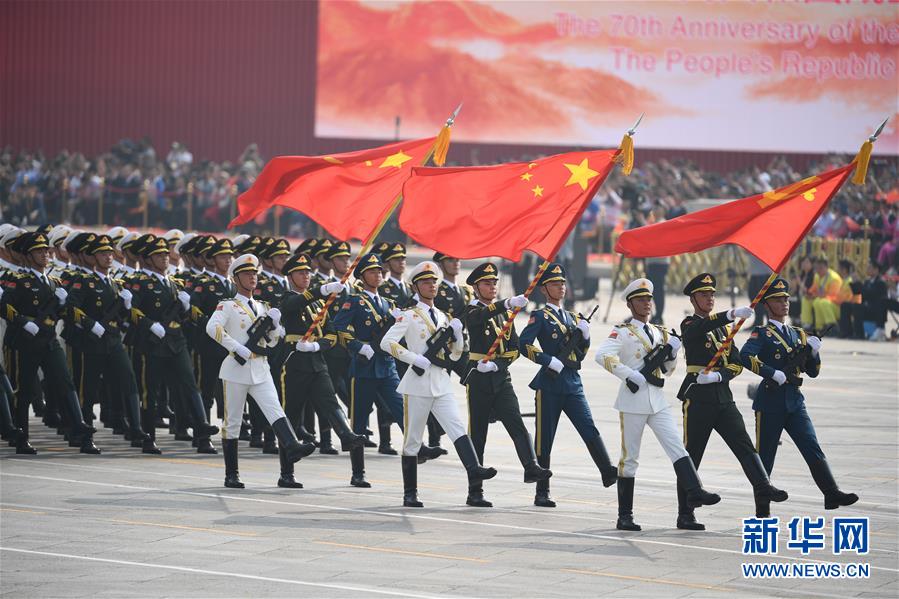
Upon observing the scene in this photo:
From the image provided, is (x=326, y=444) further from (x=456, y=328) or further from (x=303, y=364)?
(x=456, y=328)

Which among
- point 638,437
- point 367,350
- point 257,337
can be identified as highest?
point 257,337

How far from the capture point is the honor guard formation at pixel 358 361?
1205 centimetres

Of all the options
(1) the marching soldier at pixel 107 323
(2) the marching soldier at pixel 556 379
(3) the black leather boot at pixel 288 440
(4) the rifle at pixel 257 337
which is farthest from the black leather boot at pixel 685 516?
(1) the marching soldier at pixel 107 323

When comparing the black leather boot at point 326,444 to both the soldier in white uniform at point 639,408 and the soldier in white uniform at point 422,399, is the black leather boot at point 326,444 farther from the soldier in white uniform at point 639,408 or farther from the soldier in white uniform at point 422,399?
the soldier in white uniform at point 639,408

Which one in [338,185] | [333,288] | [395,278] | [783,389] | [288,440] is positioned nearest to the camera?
[783,389]

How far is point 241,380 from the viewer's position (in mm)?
13156

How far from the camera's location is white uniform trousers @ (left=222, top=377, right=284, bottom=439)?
13195mm

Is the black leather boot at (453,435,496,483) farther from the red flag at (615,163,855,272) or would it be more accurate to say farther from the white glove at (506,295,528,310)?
the red flag at (615,163,855,272)

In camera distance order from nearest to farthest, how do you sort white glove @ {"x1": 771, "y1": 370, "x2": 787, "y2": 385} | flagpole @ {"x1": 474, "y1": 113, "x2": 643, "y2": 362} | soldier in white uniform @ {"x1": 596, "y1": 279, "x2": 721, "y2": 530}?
soldier in white uniform @ {"x1": 596, "y1": 279, "x2": 721, "y2": 530} → white glove @ {"x1": 771, "y1": 370, "x2": 787, "y2": 385} → flagpole @ {"x1": 474, "y1": 113, "x2": 643, "y2": 362}

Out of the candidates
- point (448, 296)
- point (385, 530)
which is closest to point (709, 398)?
point (385, 530)

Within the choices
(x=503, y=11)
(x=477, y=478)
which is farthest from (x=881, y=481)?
(x=503, y=11)

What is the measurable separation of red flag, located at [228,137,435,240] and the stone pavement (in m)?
2.14

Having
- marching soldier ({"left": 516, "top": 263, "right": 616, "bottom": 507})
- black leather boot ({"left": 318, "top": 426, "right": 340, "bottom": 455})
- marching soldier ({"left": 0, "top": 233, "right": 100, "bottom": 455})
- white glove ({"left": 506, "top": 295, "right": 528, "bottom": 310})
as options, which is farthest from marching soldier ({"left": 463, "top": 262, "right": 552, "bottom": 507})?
marching soldier ({"left": 0, "top": 233, "right": 100, "bottom": 455})

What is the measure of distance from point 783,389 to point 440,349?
2533mm
